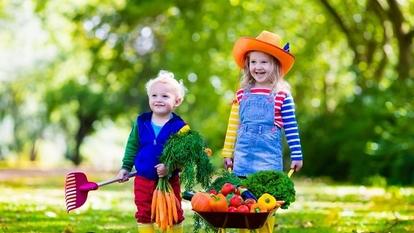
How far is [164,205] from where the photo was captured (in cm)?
630

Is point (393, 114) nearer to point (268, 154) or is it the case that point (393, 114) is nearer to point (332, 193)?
point (332, 193)

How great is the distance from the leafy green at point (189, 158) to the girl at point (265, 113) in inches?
15.9

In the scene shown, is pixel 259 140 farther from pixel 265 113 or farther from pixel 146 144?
pixel 146 144

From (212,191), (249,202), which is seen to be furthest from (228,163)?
(249,202)

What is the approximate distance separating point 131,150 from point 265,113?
3.46ft

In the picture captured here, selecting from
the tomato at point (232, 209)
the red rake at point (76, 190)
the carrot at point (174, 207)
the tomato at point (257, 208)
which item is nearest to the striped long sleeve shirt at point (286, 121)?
the carrot at point (174, 207)

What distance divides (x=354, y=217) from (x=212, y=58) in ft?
64.2

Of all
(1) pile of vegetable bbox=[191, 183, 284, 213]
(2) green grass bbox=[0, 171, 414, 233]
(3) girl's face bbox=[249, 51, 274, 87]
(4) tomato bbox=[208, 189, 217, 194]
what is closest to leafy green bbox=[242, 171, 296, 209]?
(1) pile of vegetable bbox=[191, 183, 284, 213]

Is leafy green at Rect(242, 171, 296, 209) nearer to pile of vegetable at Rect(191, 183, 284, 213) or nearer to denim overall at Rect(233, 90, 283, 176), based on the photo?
pile of vegetable at Rect(191, 183, 284, 213)

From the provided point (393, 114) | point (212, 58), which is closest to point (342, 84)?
point (212, 58)

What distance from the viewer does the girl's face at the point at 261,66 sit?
654 centimetres

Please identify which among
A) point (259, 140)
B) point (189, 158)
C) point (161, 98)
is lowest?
point (189, 158)

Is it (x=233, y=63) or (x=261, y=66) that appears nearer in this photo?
(x=261, y=66)

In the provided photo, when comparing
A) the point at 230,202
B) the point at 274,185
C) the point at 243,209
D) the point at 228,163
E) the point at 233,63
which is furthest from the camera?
the point at 233,63
